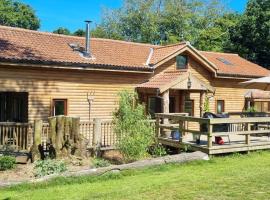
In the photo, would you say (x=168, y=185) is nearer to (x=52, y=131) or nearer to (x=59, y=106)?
(x=52, y=131)

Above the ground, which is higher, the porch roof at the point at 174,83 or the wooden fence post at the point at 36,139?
the porch roof at the point at 174,83

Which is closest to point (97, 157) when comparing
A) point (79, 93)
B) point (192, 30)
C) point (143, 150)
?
point (143, 150)

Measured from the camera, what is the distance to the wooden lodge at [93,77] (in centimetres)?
1797

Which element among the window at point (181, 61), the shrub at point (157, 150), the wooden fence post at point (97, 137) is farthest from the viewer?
the window at point (181, 61)

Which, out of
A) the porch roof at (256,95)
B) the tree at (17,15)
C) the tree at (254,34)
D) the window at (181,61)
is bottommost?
the porch roof at (256,95)

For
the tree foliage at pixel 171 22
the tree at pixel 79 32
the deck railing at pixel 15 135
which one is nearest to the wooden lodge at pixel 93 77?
the deck railing at pixel 15 135

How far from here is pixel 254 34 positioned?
38.8 m

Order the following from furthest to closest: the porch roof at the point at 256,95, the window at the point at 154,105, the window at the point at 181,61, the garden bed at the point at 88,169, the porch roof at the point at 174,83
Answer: the porch roof at the point at 256,95
the window at the point at 181,61
the window at the point at 154,105
the porch roof at the point at 174,83
the garden bed at the point at 88,169

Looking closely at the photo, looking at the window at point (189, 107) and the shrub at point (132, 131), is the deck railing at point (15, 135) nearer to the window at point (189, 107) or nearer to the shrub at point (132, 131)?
the shrub at point (132, 131)

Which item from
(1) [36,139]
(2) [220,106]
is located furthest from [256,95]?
(1) [36,139]

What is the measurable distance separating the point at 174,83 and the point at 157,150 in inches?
216

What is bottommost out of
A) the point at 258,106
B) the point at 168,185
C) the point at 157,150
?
the point at 168,185

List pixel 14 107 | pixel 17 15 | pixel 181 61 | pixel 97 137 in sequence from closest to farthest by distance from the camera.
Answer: pixel 97 137 < pixel 14 107 < pixel 181 61 < pixel 17 15

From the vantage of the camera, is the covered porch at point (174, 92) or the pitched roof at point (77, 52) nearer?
the pitched roof at point (77, 52)
